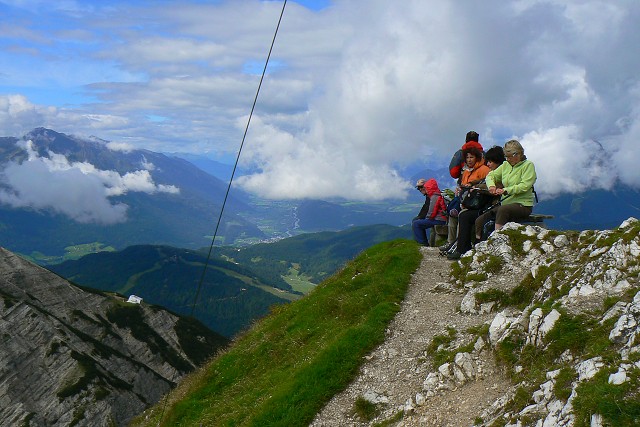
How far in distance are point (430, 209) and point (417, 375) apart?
12.3m

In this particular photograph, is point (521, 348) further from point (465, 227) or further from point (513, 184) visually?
point (465, 227)

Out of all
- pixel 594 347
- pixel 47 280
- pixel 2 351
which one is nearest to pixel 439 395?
pixel 594 347

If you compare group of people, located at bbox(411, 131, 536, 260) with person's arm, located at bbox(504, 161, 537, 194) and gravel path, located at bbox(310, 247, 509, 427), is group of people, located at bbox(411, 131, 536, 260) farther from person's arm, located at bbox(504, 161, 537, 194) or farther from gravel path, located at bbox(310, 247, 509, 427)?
gravel path, located at bbox(310, 247, 509, 427)

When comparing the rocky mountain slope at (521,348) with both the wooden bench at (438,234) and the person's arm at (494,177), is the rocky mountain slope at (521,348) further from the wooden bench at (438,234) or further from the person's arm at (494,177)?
the wooden bench at (438,234)

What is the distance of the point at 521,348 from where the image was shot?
10250 mm

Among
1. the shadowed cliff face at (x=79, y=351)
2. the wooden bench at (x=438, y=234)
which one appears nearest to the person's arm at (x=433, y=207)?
the wooden bench at (x=438, y=234)

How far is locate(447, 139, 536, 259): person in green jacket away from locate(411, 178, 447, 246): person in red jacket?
3.34 meters

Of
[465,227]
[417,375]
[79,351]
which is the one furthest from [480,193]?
[79,351]

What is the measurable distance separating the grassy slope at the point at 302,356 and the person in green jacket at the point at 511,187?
12.1ft

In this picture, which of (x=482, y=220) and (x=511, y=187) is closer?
(x=511, y=187)

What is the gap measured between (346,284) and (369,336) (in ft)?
17.9

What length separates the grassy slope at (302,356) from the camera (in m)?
12.5

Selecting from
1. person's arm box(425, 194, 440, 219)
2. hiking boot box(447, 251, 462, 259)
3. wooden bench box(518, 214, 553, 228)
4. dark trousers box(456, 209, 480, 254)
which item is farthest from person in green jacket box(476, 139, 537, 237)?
person's arm box(425, 194, 440, 219)

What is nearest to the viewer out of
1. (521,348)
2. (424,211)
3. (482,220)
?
(521,348)
